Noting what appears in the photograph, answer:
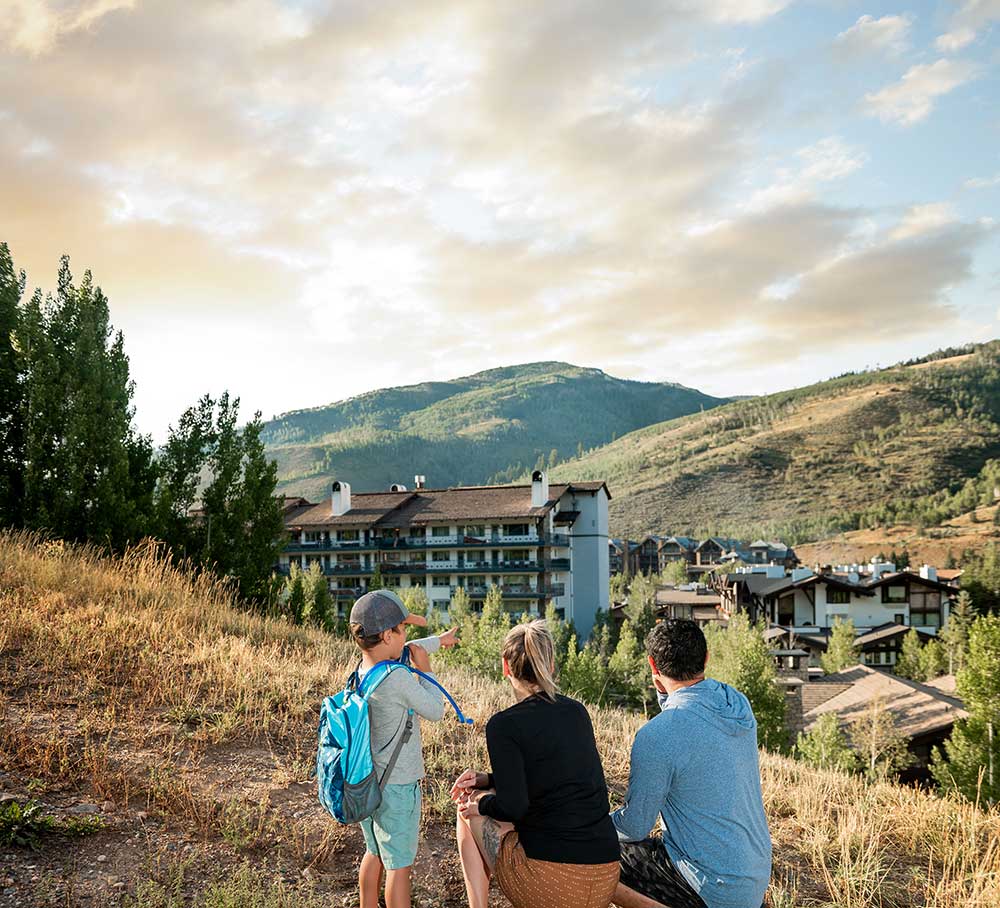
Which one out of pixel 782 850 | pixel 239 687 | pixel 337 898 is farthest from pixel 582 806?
pixel 239 687

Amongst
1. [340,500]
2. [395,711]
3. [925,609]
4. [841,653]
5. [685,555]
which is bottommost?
[841,653]

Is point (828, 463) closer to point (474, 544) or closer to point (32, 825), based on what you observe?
point (474, 544)

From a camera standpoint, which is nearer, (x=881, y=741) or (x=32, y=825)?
(x=32, y=825)

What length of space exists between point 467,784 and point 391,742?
0.44 m

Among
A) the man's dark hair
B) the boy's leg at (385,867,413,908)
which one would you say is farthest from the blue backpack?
the man's dark hair

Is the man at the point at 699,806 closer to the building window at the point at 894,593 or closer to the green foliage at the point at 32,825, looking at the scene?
the green foliage at the point at 32,825

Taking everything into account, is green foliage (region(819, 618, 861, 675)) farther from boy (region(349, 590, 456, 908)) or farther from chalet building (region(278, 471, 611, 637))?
boy (region(349, 590, 456, 908))

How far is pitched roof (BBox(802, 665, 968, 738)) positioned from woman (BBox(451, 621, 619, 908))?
23202mm

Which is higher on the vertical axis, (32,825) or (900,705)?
(32,825)

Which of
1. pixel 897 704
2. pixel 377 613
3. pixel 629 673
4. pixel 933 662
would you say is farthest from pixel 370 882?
pixel 933 662

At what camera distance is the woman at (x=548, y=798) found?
3211 mm

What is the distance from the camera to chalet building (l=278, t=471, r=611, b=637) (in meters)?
45.3

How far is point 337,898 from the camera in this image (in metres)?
4.23

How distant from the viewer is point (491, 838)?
3498 millimetres
